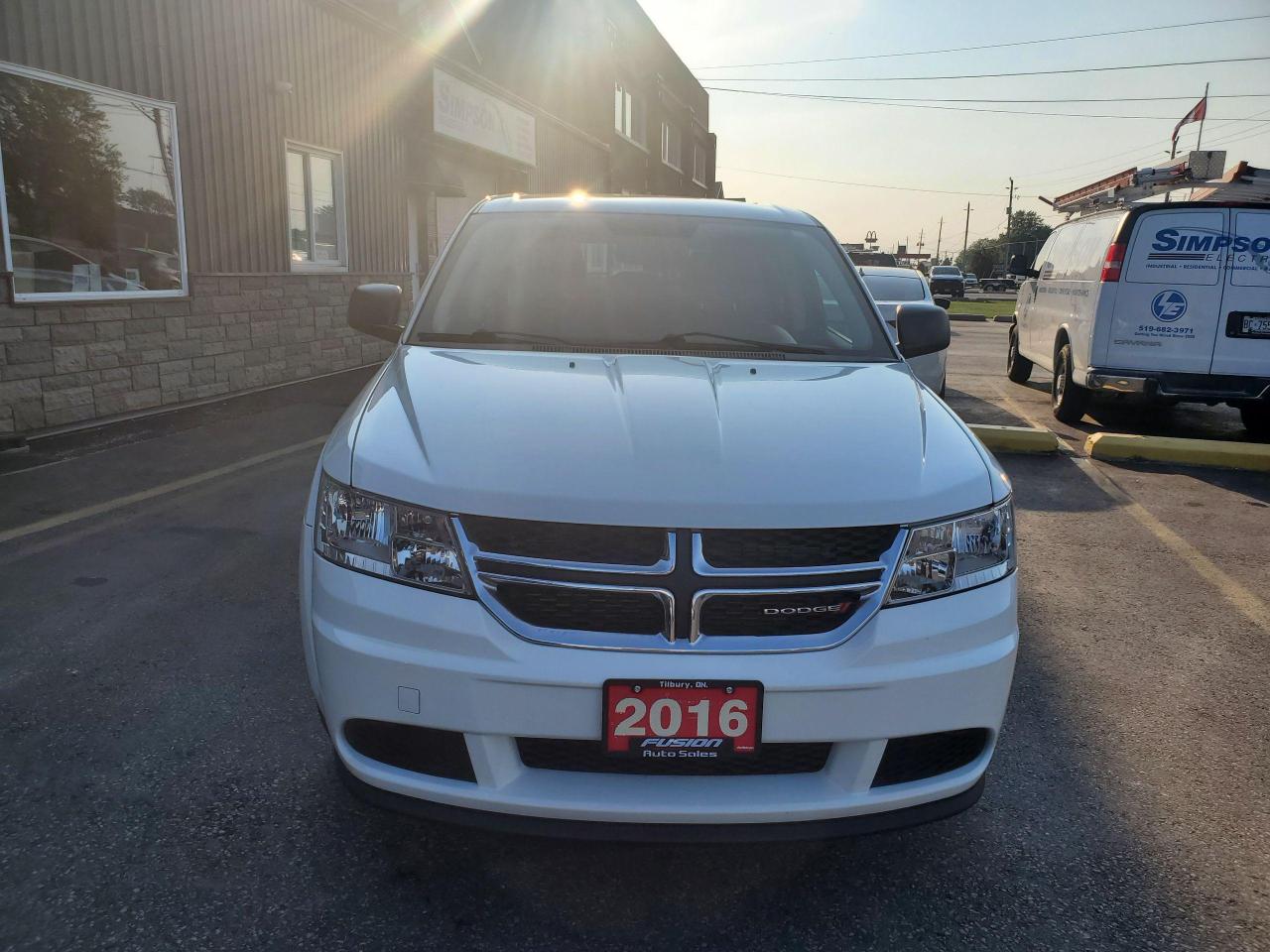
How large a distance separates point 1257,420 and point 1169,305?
1819 millimetres

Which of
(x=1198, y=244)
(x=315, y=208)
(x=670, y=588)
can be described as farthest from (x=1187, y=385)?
(x=315, y=208)

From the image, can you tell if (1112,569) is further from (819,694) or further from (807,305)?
(819,694)

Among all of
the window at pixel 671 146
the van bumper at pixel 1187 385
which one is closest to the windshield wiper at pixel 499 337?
the van bumper at pixel 1187 385

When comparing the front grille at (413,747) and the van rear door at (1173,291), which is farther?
the van rear door at (1173,291)

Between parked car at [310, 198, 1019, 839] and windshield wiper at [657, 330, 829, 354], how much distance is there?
0.80 metres

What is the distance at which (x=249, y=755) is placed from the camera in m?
2.89

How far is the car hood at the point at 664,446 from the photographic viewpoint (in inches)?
82.0

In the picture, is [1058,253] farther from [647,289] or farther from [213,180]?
[213,180]

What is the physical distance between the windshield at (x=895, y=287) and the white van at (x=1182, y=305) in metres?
1.75

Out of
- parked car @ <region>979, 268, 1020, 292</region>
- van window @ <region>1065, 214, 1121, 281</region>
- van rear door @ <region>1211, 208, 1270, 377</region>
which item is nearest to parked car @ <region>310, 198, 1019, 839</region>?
van rear door @ <region>1211, 208, 1270, 377</region>

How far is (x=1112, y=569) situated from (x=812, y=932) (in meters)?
3.55

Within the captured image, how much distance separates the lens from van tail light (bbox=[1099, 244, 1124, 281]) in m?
8.34

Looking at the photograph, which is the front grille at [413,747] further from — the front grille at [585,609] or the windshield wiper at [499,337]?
the windshield wiper at [499,337]

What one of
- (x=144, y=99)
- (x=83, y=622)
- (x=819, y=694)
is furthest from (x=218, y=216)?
(x=819, y=694)
